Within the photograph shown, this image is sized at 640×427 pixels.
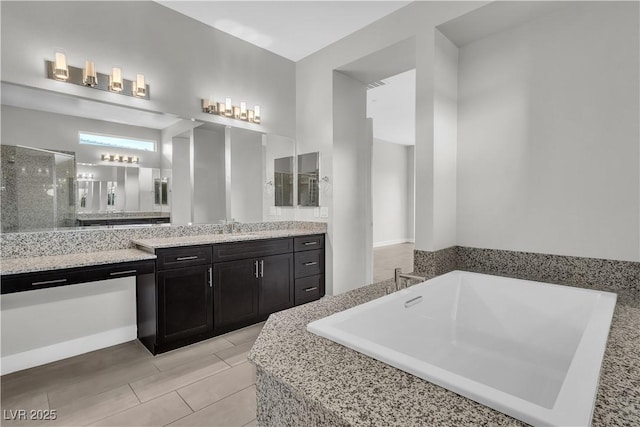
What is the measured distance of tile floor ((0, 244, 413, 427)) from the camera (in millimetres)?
1698

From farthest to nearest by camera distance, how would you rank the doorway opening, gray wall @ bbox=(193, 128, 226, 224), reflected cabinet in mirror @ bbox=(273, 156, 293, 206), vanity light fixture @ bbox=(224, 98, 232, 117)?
1. the doorway opening
2. reflected cabinet in mirror @ bbox=(273, 156, 293, 206)
3. vanity light fixture @ bbox=(224, 98, 232, 117)
4. gray wall @ bbox=(193, 128, 226, 224)

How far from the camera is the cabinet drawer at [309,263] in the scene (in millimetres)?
3339

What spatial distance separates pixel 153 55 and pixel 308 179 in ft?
6.34

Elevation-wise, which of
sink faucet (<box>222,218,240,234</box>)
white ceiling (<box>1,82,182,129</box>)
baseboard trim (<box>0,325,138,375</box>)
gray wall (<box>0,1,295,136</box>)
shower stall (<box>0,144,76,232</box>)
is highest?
gray wall (<box>0,1,295,136</box>)

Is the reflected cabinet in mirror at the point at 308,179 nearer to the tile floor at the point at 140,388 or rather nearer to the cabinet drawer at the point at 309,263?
the cabinet drawer at the point at 309,263

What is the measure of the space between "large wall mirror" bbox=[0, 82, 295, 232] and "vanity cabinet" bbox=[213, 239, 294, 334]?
604 millimetres

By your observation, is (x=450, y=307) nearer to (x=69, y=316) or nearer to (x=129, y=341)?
(x=129, y=341)

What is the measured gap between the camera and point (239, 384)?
202 centimetres

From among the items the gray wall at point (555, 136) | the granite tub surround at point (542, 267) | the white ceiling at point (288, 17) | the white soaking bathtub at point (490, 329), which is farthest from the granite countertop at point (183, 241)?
the white ceiling at point (288, 17)

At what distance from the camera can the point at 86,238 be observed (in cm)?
244

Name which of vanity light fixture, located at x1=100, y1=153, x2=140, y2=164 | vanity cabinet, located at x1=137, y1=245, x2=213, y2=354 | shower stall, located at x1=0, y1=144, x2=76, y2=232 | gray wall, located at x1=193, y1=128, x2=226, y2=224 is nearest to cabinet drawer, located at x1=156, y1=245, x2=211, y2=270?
vanity cabinet, located at x1=137, y1=245, x2=213, y2=354

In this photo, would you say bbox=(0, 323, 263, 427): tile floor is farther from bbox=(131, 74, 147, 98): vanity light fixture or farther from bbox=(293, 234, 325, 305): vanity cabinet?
bbox=(131, 74, 147, 98): vanity light fixture

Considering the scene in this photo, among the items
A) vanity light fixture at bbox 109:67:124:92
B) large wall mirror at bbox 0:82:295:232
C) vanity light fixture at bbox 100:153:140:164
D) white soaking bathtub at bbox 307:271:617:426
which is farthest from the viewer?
vanity light fixture at bbox 100:153:140:164

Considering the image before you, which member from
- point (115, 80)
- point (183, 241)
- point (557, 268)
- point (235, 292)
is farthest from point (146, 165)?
point (557, 268)
